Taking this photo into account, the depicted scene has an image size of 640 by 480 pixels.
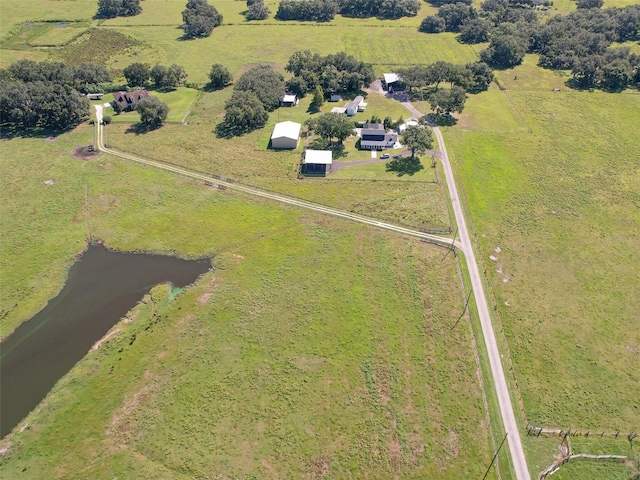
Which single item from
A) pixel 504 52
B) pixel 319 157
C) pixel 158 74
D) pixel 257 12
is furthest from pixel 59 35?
pixel 504 52

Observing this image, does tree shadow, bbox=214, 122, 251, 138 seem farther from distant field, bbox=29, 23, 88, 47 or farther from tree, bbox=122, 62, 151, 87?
distant field, bbox=29, 23, 88, 47

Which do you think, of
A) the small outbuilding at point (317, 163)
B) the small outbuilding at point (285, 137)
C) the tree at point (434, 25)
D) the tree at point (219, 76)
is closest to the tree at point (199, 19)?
the tree at point (219, 76)

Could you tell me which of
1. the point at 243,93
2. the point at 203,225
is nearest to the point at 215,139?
the point at 243,93

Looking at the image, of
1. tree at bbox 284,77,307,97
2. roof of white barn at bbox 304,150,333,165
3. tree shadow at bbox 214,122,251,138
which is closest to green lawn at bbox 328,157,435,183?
roof of white barn at bbox 304,150,333,165

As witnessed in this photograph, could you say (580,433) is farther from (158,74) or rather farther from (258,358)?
(158,74)

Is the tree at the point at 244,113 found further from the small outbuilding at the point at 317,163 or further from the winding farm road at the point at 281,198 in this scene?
the small outbuilding at the point at 317,163

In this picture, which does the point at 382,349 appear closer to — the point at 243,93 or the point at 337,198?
the point at 337,198
